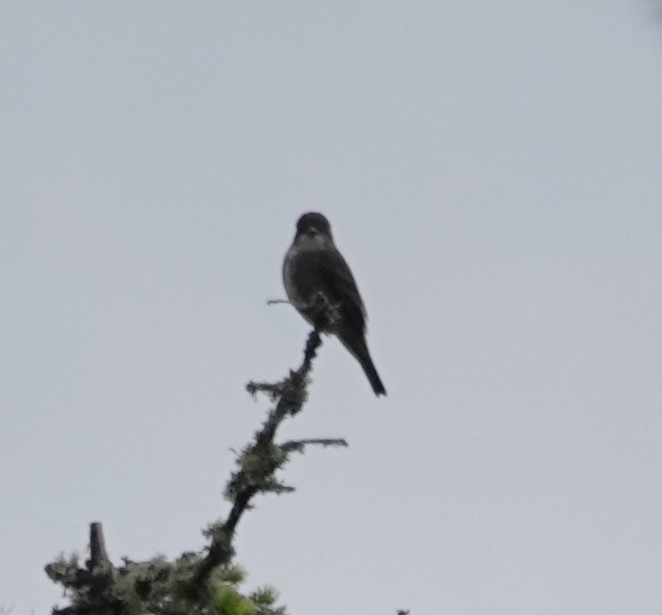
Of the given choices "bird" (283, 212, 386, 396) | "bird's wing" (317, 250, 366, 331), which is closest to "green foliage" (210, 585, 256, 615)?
"bird" (283, 212, 386, 396)

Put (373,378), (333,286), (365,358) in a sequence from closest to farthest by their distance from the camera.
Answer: (373,378), (365,358), (333,286)

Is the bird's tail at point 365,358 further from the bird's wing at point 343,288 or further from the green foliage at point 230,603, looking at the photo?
the green foliage at point 230,603

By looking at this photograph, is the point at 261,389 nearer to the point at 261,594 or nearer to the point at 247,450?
the point at 247,450

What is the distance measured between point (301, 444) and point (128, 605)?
603mm

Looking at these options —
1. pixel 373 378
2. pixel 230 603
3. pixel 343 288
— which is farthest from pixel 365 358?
pixel 230 603

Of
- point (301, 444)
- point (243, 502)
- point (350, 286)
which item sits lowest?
point (243, 502)

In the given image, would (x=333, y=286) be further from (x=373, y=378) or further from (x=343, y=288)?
(x=373, y=378)

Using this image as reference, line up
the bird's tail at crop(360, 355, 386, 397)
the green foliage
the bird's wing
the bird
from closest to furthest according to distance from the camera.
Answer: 1. the green foliage
2. the bird's tail at crop(360, 355, 386, 397)
3. the bird
4. the bird's wing

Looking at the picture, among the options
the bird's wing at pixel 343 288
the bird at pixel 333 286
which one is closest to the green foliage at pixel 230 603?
the bird at pixel 333 286

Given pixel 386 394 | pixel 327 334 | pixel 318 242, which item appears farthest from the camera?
pixel 318 242

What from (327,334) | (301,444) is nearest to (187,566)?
(301,444)

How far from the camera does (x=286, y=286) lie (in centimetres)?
1038

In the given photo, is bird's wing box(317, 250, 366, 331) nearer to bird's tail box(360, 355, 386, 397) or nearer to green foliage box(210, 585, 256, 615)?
bird's tail box(360, 355, 386, 397)

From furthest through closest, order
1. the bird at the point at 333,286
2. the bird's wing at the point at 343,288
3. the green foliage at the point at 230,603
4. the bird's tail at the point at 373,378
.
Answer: the bird's wing at the point at 343,288, the bird at the point at 333,286, the bird's tail at the point at 373,378, the green foliage at the point at 230,603
